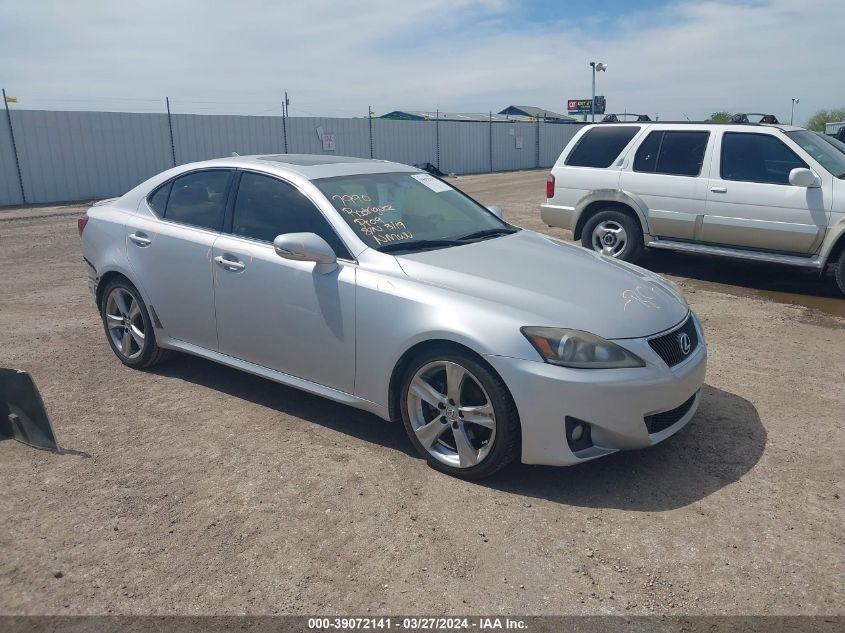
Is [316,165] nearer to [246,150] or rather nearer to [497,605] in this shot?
[497,605]

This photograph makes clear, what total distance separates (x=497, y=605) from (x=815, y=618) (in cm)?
118

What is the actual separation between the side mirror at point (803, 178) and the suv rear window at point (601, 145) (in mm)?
2109

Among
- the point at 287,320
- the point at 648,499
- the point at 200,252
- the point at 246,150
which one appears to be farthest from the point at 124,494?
the point at 246,150

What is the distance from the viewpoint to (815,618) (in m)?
2.69

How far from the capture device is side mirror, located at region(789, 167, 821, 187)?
7.30 metres

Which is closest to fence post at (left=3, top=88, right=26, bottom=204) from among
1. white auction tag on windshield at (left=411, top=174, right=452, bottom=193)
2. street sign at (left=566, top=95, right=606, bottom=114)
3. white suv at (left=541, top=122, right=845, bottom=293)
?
white suv at (left=541, top=122, right=845, bottom=293)

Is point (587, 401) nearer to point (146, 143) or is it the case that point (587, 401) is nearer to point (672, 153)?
point (672, 153)

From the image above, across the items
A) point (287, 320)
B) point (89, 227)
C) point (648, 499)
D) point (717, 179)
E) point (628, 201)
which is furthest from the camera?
point (628, 201)

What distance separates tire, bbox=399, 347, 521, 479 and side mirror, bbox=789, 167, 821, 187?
213 inches

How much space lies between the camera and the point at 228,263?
14.8 ft

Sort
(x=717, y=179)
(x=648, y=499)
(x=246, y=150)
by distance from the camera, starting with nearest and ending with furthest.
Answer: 1. (x=648, y=499)
2. (x=717, y=179)
3. (x=246, y=150)

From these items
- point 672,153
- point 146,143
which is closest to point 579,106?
point 146,143

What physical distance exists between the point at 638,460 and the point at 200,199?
329cm

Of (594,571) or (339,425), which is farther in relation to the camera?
(339,425)
